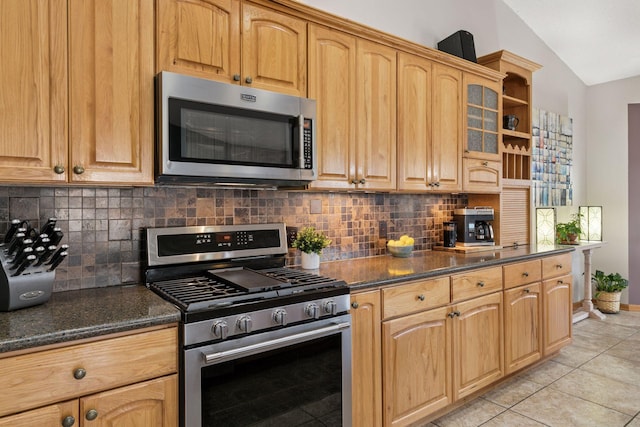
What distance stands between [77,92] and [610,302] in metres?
5.53

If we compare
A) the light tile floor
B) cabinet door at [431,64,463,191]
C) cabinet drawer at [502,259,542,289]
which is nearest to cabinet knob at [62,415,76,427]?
the light tile floor

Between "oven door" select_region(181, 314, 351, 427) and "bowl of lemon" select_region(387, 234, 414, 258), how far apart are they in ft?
3.33

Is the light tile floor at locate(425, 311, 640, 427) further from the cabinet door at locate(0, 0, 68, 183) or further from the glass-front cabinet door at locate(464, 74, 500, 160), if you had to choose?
the cabinet door at locate(0, 0, 68, 183)

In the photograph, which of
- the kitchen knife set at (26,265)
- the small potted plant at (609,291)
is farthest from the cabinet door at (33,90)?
the small potted plant at (609,291)

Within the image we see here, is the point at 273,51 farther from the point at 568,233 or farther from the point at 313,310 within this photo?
the point at 568,233

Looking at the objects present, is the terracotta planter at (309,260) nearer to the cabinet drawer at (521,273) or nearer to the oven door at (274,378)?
the oven door at (274,378)

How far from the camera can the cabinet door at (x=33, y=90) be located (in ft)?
4.70

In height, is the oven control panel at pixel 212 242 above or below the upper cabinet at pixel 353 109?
below

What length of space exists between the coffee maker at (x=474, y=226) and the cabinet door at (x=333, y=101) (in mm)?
1266

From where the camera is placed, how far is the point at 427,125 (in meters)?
2.82

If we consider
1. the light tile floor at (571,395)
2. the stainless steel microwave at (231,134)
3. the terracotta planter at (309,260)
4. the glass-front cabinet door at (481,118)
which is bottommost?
the light tile floor at (571,395)

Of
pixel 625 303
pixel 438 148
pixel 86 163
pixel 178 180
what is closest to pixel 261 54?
pixel 178 180

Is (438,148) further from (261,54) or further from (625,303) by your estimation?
(625,303)

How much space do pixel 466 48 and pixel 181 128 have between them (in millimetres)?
2440
